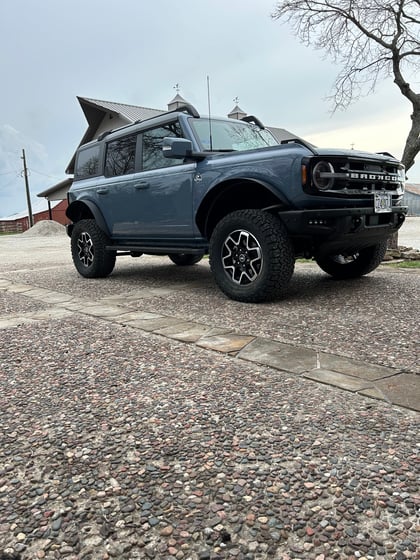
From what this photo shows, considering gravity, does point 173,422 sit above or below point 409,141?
below

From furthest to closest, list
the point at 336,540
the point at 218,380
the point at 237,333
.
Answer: the point at 237,333, the point at 218,380, the point at 336,540

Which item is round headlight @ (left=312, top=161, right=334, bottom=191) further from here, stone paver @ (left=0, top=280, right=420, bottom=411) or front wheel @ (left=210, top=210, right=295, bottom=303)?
stone paver @ (left=0, top=280, right=420, bottom=411)

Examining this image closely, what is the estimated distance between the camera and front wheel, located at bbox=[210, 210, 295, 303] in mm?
4207

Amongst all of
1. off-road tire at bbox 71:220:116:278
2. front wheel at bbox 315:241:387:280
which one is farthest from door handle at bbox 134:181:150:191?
front wheel at bbox 315:241:387:280

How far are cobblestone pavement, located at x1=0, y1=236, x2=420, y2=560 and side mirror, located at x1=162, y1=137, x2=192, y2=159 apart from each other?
1845 millimetres

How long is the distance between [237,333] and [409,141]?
6.43 metres

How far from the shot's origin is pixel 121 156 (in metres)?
6.16

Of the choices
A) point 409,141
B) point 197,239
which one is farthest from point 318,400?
point 409,141

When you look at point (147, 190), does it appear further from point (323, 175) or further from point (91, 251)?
point (323, 175)

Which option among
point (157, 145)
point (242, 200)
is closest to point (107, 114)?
point (157, 145)

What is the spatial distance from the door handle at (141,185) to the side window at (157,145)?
0.66ft

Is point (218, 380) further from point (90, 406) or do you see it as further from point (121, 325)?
point (121, 325)

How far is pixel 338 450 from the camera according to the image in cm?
181

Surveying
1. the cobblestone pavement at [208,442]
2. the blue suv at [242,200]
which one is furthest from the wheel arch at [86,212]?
the cobblestone pavement at [208,442]
